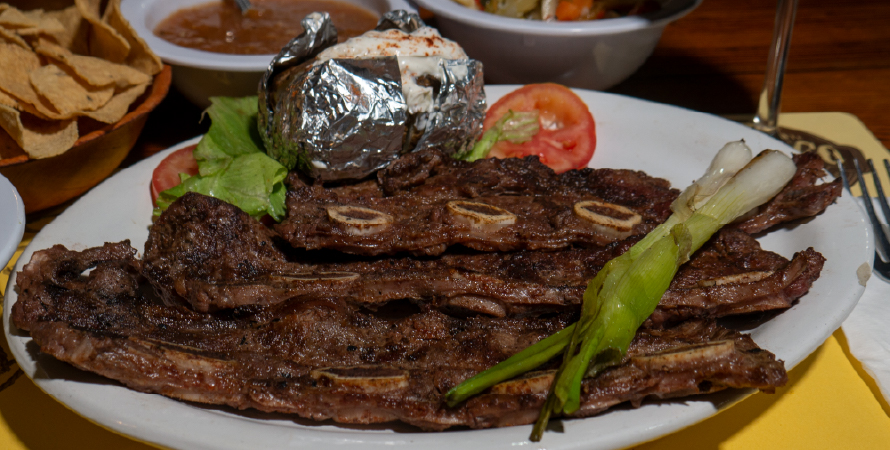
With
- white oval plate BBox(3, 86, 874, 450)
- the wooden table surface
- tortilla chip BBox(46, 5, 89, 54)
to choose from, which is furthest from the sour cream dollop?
tortilla chip BBox(46, 5, 89, 54)

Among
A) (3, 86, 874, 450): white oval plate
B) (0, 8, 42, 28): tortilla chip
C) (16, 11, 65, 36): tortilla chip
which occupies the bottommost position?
(3, 86, 874, 450): white oval plate

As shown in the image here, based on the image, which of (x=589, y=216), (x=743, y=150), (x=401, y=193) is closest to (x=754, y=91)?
(x=743, y=150)

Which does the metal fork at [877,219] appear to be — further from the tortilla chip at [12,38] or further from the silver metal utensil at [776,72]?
the tortilla chip at [12,38]

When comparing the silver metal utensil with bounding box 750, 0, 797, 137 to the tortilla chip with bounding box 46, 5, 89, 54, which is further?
the silver metal utensil with bounding box 750, 0, 797, 137

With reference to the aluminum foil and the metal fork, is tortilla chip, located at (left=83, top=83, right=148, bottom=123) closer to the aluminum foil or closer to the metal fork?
the aluminum foil

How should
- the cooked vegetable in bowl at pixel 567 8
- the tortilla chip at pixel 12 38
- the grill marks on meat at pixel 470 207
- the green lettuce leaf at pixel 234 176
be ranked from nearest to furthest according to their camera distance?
the grill marks on meat at pixel 470 207 < the green lettuce leaf at pixel 234 176 < the tortilla chip at pixel 12 38 < the cooked vegetable in bowl at pixel 567 8

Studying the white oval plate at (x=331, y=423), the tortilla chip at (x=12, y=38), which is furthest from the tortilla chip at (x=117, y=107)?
the tortilla chip at (x=12, y=38)

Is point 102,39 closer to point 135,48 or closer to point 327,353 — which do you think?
point 135,48
